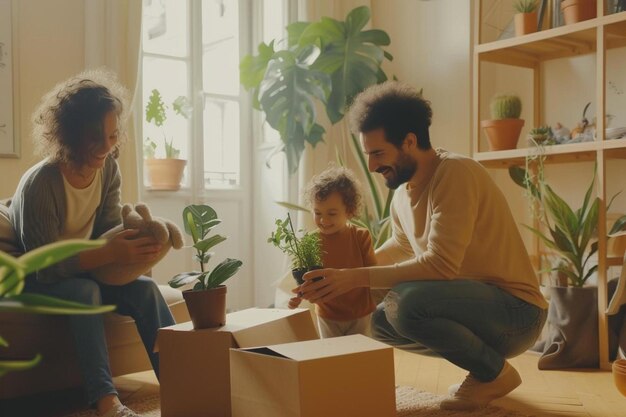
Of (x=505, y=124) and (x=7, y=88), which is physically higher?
(x=7, y=88)

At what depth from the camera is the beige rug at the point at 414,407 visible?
1.98 meters

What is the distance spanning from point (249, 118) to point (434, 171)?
2448 millimetres

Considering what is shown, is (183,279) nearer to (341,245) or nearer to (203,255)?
(203,255)

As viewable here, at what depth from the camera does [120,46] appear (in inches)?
131

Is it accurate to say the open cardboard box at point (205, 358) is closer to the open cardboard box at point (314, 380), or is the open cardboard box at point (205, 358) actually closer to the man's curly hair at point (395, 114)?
the open cardboard box at point (314, 380)

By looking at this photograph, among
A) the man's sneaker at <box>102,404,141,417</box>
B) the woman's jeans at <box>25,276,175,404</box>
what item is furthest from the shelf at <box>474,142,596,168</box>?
the man's sneaker at <box>102,404,141,417</box>

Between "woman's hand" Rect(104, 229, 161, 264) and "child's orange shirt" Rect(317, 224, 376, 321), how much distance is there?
1.77 ft

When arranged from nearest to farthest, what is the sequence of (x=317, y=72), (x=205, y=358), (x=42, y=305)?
(x=42, y=305), (x=205, y=358), (x=317, y=72)

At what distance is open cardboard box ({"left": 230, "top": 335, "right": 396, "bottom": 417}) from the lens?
4.93ft

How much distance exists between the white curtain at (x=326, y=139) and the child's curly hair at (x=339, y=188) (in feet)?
5.05

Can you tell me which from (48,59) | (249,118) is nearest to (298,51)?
(249,118)

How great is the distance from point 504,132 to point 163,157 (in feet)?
6.15

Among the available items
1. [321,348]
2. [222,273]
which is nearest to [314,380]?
[321,348]

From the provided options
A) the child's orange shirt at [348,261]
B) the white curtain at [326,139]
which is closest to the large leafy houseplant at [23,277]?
the child's orange shirt at [348,261]
